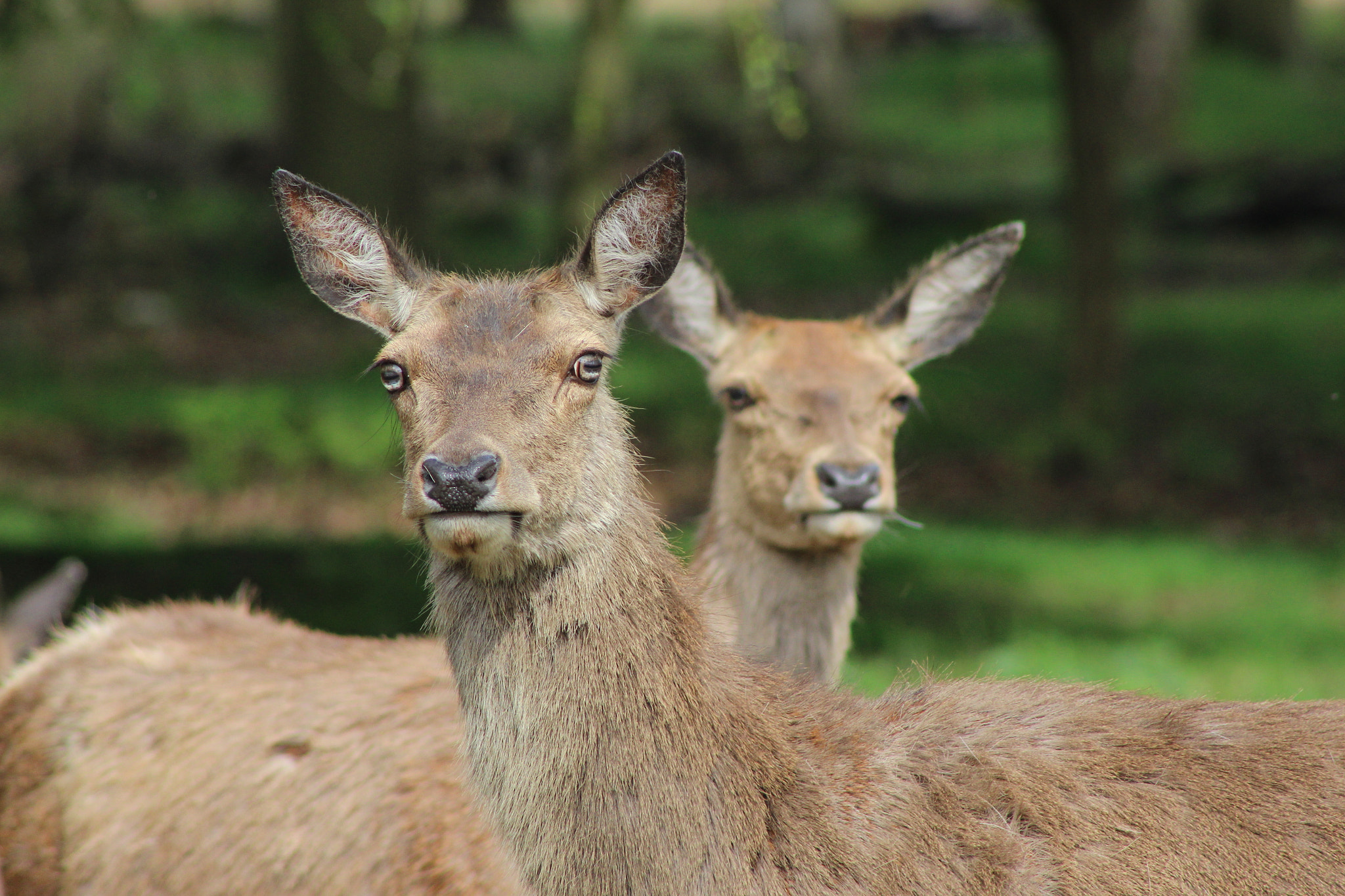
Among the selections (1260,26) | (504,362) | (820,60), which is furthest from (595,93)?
(1260,26)

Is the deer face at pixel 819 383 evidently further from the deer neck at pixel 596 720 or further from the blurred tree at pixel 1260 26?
the blurred tree at pixel 1260 26

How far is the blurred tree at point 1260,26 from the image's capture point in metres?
28.8

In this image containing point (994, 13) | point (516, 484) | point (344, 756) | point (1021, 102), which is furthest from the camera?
point (994, 13)

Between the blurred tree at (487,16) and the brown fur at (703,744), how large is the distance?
2899 cm

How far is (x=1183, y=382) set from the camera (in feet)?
47.0

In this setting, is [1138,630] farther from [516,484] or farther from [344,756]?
[516,484]

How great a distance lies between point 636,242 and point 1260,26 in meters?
29.4

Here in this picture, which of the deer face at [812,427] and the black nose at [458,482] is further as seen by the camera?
the deer face at [812,427]

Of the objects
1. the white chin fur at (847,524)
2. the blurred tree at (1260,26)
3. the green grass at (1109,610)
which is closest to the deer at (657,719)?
the white chin fur at (847,524)

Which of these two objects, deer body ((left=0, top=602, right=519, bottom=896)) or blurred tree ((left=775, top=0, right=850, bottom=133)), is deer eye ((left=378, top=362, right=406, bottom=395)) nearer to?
deer body ((left=0, top=602, right=519, bottom=896))

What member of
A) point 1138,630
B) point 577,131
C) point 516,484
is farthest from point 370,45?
point 516,484

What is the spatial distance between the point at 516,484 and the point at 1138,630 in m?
6.06

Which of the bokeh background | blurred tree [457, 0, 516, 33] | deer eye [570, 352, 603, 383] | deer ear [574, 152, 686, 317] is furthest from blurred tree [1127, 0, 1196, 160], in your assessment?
deer eye [570, 352, 603, 383]

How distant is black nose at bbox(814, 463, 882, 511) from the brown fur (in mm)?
1289
